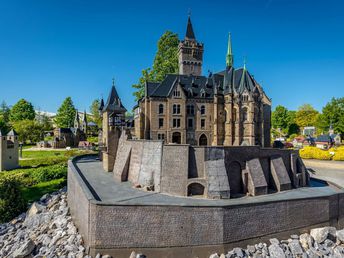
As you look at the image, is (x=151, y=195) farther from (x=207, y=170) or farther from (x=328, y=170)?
(x=328, y=170)

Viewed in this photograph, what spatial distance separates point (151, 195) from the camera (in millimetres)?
18219

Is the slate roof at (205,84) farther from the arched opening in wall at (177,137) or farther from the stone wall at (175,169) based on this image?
the stone wall at (175,169)

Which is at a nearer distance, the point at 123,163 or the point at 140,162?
the point at 140,162

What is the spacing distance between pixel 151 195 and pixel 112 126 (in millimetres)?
13047

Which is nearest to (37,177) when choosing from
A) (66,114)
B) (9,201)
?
(9,201)

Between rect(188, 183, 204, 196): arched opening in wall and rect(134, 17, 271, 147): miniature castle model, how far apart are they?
49.1 ft

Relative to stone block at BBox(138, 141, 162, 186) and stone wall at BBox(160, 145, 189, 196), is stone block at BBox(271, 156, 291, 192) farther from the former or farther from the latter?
stone block at BBox(138, 141, 162, 186)

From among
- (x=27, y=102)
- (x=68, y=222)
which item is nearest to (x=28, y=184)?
(x=68, y=222)

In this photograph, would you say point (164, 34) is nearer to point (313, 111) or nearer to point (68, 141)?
point (68, 141)

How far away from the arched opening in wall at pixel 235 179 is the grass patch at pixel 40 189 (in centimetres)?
2319

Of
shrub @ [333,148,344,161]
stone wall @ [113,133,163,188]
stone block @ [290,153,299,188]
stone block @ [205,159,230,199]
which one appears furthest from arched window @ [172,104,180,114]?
shrub @ [333,148,344,161]

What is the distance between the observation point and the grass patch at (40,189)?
1077 inches

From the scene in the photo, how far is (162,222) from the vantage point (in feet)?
49.5

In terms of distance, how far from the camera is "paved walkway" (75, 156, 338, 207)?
16359 mm
